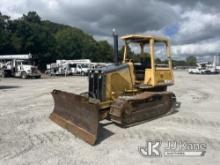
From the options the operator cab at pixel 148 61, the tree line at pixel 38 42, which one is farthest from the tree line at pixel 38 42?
the operator cab at pixel 148 61

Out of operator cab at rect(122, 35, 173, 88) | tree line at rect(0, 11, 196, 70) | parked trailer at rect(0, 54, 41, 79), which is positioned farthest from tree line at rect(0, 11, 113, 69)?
operator cab at rect(122, 35, 173, 88)

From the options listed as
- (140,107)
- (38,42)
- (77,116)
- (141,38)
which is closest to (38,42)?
(38,42)

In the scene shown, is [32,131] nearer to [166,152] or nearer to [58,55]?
[166,152]

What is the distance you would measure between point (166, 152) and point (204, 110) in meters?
5.70

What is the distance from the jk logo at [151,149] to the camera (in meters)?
6.29

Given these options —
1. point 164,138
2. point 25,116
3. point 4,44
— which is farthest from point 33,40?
point 164,138

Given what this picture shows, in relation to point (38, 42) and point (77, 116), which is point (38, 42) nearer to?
point (38, 42)

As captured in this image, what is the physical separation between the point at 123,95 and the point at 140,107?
2.23 feet

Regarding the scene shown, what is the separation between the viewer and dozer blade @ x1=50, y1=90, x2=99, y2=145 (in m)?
7.15

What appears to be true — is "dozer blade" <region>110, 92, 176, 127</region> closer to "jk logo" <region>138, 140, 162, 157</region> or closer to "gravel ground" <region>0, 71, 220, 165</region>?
"gravel ground" <region>0, 71, 220, 165</region>

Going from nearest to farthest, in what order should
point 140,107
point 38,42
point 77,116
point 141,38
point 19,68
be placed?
point 77,116
point 140,107
point 141,38
point 19,68
point 38,42

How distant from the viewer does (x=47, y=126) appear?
28.0 feet

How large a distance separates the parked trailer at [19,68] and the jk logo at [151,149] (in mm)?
30905

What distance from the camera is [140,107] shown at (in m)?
8.91
